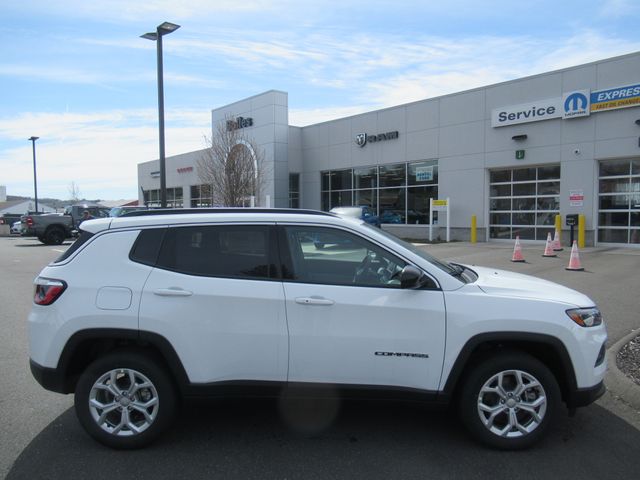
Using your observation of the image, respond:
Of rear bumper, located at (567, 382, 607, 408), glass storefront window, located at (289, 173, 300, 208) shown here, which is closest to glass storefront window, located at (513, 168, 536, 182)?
glass storefront window, located at (289, 173, 300, 208)

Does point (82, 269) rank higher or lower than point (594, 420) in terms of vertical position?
higher

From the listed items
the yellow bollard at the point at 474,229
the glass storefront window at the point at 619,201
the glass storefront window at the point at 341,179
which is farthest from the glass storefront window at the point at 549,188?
the glass storefront window at the point at 341,179

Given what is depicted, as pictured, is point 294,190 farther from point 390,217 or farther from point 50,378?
point 50,378

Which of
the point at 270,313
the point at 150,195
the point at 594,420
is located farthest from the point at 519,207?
the point at 150,195

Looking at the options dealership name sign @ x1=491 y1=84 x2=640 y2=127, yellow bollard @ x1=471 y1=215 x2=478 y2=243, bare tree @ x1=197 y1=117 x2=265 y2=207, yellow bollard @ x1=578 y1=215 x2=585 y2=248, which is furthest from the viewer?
bare tree @ x1=197 y1=117 x2=265 y2=207

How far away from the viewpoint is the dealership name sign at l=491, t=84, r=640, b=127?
16.8m

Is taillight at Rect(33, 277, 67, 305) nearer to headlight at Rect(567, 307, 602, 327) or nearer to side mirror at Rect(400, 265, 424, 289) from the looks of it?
side mirror at Rect(400, 265, 424, 289)

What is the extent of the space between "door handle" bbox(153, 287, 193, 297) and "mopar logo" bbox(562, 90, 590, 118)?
59.7ft

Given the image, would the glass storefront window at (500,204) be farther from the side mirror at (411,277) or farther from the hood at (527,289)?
the side mirror at (411,277)

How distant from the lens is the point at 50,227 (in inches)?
945

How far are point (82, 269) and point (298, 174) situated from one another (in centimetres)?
2740

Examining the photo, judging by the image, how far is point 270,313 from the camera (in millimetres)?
3586

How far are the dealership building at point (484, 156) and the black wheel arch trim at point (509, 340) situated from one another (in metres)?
16.3

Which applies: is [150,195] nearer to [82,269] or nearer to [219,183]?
[219,183]
